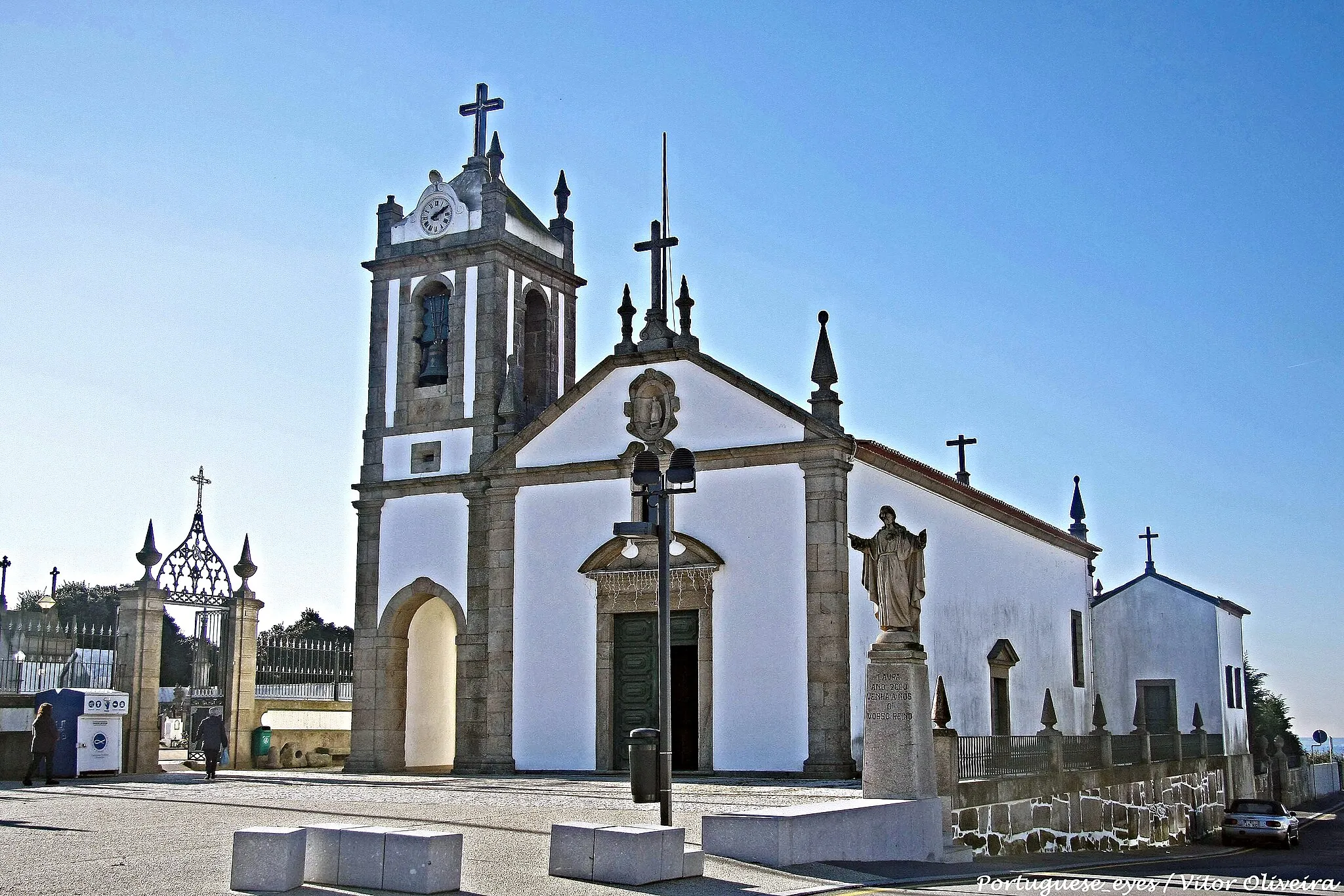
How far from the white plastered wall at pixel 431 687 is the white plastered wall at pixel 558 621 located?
2043mm

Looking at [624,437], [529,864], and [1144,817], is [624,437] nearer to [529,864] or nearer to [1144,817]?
[1144,817]

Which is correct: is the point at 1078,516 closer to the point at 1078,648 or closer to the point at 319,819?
the point at 1078,648

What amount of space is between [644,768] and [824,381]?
346 inches

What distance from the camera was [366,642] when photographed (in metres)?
26.1

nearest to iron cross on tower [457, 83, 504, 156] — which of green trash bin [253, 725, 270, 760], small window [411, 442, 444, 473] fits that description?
small window [411, 442, 444, 473]

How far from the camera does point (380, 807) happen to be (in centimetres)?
1602

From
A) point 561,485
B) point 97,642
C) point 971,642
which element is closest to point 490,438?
point 561,485

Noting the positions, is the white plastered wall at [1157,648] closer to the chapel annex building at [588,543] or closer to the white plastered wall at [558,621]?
the chapel annex building at [588,543]

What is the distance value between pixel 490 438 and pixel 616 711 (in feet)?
18.3

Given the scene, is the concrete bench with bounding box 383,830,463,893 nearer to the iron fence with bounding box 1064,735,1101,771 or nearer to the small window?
the iron fence with bounding box 1064,735,1101,771

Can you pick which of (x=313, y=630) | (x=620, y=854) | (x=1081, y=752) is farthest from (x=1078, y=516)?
(x=313, y=630)

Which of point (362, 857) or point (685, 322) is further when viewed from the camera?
point (685, 322)

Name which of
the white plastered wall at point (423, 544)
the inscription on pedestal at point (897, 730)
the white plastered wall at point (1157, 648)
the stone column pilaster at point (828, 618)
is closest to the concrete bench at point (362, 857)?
the inscription on pedestal at point (897, 730)

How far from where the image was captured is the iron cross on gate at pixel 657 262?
2422cm
